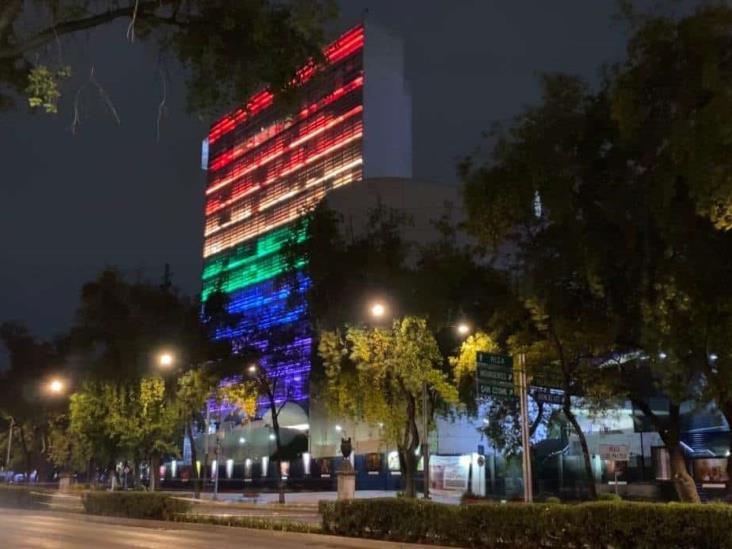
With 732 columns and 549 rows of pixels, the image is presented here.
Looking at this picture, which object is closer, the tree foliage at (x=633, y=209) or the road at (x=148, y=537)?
the tree foliage at (x=633, y=209)

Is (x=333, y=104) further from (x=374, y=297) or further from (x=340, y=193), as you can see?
(x=374, y=297)

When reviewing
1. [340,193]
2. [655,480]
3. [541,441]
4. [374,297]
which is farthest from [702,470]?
[340,193]

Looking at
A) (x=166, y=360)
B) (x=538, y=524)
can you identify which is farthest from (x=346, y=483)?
(x=166, y=360)

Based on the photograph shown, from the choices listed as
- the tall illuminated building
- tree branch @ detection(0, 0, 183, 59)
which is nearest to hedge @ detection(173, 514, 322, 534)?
tree branch @ detection(0, 0, 183, 59)

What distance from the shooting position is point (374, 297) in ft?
102

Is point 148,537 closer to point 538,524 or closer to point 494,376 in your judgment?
point 494,376

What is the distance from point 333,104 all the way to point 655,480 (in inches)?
2762

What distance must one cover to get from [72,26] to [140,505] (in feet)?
73.2

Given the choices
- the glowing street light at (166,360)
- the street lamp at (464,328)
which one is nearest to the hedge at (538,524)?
the street lamp at (464,328)

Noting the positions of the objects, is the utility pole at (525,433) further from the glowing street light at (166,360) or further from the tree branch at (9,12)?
the glowing street light at (166,360)

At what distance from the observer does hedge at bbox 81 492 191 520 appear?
27.4 m

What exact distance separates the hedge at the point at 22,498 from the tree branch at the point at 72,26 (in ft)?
113

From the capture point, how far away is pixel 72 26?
359 inches

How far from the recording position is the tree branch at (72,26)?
884cm
